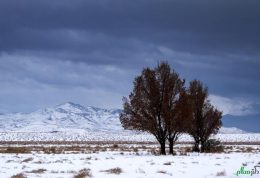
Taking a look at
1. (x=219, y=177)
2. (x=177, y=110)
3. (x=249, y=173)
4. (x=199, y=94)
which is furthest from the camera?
(x=199, y=94)

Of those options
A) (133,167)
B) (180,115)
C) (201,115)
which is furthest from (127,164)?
(201,115)

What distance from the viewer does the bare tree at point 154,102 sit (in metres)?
47.2

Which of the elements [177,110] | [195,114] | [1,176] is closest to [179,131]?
[177,110]

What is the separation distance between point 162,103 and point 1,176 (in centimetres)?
2690

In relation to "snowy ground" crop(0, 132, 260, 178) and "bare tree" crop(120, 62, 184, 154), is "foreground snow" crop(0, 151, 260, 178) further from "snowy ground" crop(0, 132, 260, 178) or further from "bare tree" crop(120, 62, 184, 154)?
"bare tree" crop(120, 62, 184, 154)

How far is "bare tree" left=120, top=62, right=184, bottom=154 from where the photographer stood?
155 ft

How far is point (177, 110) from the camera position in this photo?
154 ft

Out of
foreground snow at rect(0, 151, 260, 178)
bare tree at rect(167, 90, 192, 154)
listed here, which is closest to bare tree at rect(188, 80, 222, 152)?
bare tree at rect(167, 90, 192, 154)

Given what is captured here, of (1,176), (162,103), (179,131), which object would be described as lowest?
(1,176)

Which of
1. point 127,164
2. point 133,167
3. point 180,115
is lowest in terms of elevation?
point 133,167

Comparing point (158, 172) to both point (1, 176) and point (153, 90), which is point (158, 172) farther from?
point (153, 90)

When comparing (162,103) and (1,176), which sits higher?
(162,103)

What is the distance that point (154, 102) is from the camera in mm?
47500

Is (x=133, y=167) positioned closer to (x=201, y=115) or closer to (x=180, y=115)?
(x=180, y=115)
